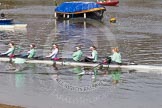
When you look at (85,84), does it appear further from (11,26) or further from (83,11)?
(83,11)

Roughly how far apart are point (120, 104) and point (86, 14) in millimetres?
70589

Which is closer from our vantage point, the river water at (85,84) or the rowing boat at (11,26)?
the river water at (85,84)

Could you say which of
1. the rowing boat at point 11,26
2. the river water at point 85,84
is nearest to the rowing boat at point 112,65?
the river water at point 85,84

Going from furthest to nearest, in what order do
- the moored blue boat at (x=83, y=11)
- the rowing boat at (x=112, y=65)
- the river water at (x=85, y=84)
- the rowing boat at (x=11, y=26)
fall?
1. the moored blue boat at (x=83, y=11)
2. the rowing boat at (x=11, y=26)
3. the rowing boat at (x=112, y=65)
4. the river water at (x=85, y=84)

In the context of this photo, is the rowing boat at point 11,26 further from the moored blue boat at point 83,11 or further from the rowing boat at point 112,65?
the rowing boat at point 112,65

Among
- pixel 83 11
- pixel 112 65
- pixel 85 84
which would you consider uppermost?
pixel 112 65

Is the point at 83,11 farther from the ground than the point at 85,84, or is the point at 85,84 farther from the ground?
the point at 85,84

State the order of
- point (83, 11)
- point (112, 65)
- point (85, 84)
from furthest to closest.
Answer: point (83, 11) → point (112, 65) → point (85, 84)

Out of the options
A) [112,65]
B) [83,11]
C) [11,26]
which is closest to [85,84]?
[112,65]

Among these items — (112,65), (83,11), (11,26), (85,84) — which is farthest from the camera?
(83,11)

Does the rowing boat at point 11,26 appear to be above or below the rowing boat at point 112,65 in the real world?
below

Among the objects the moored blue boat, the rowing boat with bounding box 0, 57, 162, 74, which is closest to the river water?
the rowing boat with bounding box 0, 57, 162, 74

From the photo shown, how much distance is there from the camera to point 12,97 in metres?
25.1

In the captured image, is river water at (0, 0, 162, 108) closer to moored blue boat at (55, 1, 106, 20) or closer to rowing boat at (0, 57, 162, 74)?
rowing boat at (0, 57, 162, 74)
